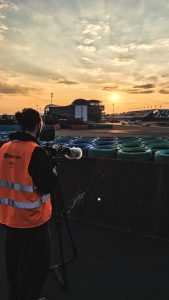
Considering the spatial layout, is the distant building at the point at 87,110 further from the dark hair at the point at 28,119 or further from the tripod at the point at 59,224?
the dark hair at the point at 28,119

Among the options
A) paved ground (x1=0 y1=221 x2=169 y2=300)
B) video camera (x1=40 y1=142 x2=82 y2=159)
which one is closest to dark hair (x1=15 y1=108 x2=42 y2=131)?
video camera (x1=40 y1=142 x2=82 y2=159)

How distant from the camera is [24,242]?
3604 mm

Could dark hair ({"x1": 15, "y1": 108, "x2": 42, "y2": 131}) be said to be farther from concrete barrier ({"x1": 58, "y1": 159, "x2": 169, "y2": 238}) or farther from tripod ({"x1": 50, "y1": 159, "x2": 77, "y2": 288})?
concrete barrier ({"x1": 58, "y1": 159, "x2": 169, "y2": 238})

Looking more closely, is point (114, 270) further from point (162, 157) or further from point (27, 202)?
point (162, 157)

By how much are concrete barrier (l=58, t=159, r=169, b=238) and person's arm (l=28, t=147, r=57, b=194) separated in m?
3.47

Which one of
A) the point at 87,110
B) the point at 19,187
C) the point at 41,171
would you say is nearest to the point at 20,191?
the point at 19,187

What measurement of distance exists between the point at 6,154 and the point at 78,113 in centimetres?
9386

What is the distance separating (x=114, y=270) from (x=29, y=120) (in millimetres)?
2758

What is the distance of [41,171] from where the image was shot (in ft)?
11.3

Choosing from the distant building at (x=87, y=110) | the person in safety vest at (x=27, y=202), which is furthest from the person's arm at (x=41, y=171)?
the distant building at (x=87, y=110)

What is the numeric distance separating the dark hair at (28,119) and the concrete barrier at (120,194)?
3.50 metres

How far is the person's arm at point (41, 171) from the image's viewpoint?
3457 millimetres

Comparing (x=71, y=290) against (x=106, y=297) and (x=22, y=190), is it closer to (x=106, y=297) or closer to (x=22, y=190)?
(x=106, y=297)

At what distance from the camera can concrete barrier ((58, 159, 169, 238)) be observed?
21.1 ft
